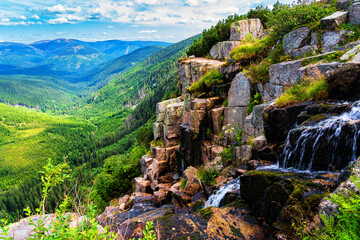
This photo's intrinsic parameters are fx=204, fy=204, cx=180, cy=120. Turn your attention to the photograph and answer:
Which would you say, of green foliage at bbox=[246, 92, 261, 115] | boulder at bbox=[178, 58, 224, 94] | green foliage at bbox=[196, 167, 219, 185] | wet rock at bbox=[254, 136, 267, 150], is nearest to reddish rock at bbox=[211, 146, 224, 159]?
green foliage at bbox=[196, 167, 219, 185]

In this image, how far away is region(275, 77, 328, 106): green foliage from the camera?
8.77m

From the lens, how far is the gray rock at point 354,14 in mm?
11318

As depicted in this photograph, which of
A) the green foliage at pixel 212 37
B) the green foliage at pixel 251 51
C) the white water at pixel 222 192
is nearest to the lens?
the white water at pixel 222 192

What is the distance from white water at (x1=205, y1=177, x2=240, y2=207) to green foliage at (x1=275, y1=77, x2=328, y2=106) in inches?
177

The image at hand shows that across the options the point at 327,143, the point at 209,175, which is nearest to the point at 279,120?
the point at 327,143

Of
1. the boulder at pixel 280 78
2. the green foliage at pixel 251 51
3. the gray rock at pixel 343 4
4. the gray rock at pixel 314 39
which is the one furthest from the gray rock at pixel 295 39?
the green foliage at pixel 251 51

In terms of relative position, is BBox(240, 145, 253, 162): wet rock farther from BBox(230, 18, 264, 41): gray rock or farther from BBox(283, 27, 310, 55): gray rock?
BBox(230, 18, 264, 41): gray rock

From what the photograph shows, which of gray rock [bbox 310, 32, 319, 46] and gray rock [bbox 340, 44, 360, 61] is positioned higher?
gray rock [bbox 310, 32, 319, 46]

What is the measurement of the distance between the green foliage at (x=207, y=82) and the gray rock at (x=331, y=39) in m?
8.01

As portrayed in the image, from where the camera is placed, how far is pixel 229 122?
16.1 m

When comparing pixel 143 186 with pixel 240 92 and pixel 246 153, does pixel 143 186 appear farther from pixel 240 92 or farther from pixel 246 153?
pixel 240 92

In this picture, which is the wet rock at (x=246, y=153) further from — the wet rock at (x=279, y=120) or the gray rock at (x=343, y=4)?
the gray rock at (x=343, y=4)

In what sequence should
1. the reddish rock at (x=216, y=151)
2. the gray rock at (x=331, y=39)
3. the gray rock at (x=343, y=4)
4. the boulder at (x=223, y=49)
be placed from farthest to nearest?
1. the boulder at (x=223, y=49)
2. the reddish rock at (x=216, y=151)
3. the gray rock at (x=343, y=4)
4. the gray rock at (x=331, y=39)

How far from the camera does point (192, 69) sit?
26.9 m
